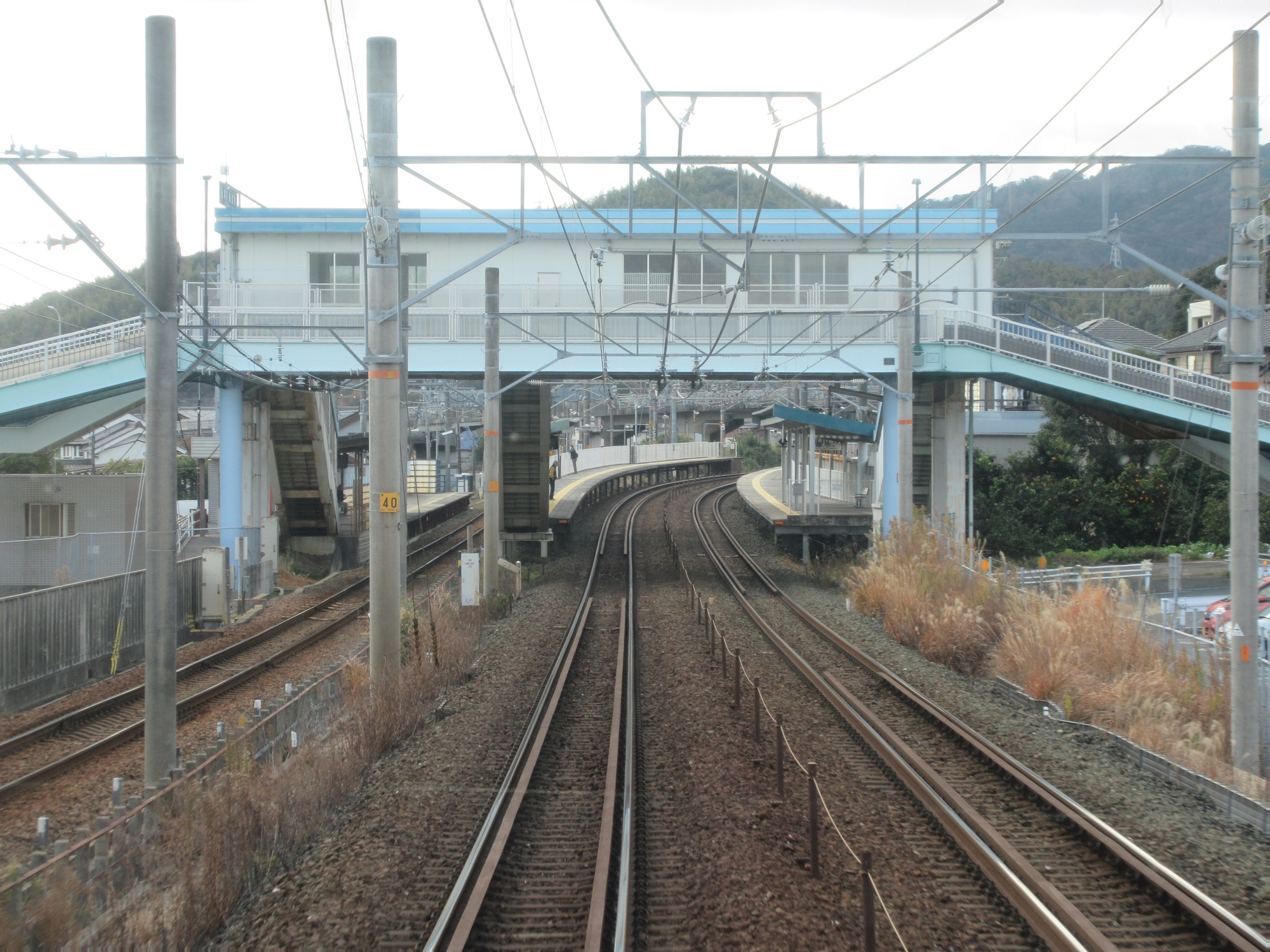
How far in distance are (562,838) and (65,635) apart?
9399mm

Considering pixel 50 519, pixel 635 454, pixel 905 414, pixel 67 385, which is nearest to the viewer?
pixel 905 414

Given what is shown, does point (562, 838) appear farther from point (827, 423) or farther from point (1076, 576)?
point (827, 423)

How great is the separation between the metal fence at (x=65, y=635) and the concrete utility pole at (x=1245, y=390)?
41.9 feet

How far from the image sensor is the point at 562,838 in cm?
680

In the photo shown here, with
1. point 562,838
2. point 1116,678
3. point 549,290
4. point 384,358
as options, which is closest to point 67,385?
point 549,290

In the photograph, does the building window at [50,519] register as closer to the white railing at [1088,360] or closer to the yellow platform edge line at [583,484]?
the yellow platform edge line at [583,484]

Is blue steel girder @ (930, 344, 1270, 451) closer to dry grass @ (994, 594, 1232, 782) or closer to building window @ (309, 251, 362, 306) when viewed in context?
dry grass @ (994, 594, 1232, 782)

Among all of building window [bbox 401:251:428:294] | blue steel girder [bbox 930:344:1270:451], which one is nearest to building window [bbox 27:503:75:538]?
building window [bbox 401:251:428:294]

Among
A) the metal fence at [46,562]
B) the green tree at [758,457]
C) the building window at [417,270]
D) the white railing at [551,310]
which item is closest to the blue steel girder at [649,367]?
the white railing at [551,310]

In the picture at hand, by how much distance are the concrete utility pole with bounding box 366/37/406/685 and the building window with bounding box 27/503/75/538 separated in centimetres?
1304

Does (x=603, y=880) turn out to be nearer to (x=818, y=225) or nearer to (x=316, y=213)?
(x=818, y=225)

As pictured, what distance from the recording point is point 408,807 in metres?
7.29

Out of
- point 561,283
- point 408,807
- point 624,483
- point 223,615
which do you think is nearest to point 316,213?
point 561,283

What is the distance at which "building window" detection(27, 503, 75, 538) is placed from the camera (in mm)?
20391
